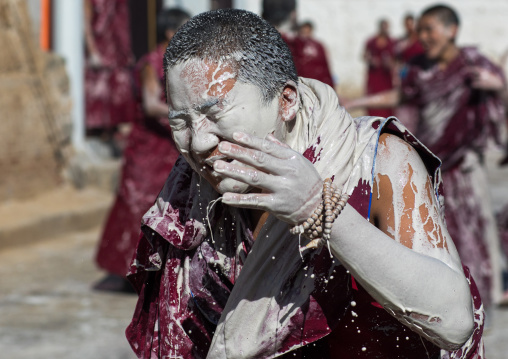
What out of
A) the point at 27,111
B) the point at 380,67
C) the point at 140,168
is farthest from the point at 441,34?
the point at 380,67

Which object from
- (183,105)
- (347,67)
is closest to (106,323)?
(183,105)

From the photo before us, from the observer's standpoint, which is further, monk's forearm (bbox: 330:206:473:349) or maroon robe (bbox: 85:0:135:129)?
maroon robe (bbox: 85:0:135:129)

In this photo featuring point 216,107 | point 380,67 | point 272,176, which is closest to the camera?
point 272,176

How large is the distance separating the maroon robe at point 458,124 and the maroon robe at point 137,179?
1658mm

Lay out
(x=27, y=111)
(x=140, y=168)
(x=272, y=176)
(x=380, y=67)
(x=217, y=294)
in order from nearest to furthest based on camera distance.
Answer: (x=272, y=176) → (x=217, y=294) → (x=140, y=168) → (x=27, y=111) → (x=380, y=67)

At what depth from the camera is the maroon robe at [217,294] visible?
183cm

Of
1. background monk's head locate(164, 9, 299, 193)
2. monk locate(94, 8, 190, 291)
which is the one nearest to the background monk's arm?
background monk's head locate(164, 9, 299, 193)

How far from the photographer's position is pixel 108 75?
10930mm

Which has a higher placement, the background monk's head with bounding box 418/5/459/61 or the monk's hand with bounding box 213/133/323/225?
the monk's hand with bounding box 213/133/323/225

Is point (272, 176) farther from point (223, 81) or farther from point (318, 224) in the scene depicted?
point (223, 81)

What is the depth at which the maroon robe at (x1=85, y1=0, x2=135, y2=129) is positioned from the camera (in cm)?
1080

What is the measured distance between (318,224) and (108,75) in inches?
379

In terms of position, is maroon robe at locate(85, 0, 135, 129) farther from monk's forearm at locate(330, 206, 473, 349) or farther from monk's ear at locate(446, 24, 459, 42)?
monk's forearm at locate(330, 206, 473, 349)

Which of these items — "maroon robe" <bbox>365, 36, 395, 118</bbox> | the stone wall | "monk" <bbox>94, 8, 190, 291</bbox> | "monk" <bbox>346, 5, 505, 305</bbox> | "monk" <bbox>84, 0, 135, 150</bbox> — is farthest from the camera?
"maroon robe" <bbox>365, 36, 395, 118</bbox>
